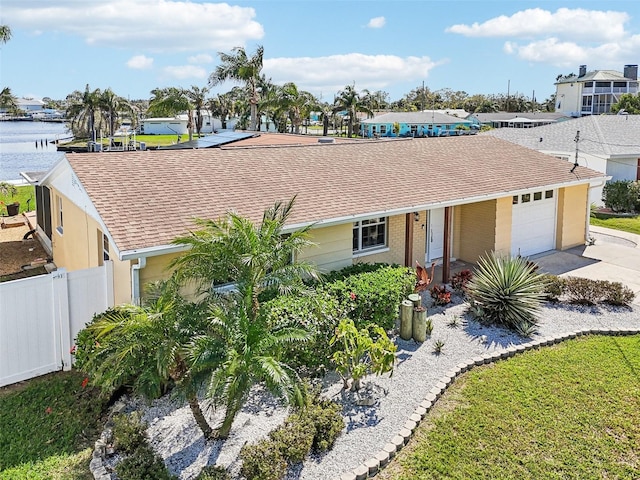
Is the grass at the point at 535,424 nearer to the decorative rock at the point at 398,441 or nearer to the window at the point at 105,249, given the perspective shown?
the decorative rock at the point at 398,441

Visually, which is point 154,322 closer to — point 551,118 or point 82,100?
point 82,100

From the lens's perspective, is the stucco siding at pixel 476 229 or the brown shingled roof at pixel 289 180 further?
the stucco siding at pixel 476 229

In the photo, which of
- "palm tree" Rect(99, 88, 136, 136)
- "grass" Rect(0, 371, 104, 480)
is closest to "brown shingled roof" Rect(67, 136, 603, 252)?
"grass" Rect(0, 371, 104, 480)

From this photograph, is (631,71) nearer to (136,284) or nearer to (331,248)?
(331,248)

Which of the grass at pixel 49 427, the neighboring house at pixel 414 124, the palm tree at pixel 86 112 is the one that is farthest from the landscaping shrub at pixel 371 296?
the neighboring house at pixel 414 124

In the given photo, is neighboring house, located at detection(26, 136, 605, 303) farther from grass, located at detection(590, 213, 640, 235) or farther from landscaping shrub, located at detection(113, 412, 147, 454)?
grass, located at detection(590, 213, 640, 235)

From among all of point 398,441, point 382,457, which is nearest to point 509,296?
point 398,441

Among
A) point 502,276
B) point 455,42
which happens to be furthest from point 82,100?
point 502,276
